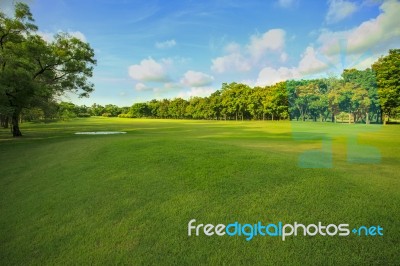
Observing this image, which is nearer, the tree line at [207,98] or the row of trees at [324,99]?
the tree line at [207,98]

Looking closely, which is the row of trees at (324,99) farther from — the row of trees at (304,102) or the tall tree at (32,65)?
the tall tree at (32,65)

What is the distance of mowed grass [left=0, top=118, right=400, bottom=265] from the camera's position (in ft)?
15.0

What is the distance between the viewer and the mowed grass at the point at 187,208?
4566 mm

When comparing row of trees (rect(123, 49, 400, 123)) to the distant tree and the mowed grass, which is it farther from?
the mowed grass

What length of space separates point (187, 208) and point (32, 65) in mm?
23945

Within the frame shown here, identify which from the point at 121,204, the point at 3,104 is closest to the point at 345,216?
the point at 121,204

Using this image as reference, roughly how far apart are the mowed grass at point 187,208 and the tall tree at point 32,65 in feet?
44.0

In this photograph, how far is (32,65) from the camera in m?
23.8

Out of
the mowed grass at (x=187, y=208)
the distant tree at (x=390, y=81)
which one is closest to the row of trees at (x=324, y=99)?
the distant tree at (x=390, y=81)

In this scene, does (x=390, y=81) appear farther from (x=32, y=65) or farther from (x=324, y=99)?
(x=32, y=65)

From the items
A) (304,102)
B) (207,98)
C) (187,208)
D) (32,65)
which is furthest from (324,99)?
(187,208)

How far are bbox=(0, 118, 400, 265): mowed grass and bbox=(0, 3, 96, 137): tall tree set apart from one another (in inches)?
528

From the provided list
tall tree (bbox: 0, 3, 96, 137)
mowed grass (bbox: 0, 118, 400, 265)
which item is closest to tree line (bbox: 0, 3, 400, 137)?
tall tree (bbox: 0, 3, 96, 137)

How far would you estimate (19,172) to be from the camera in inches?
427
